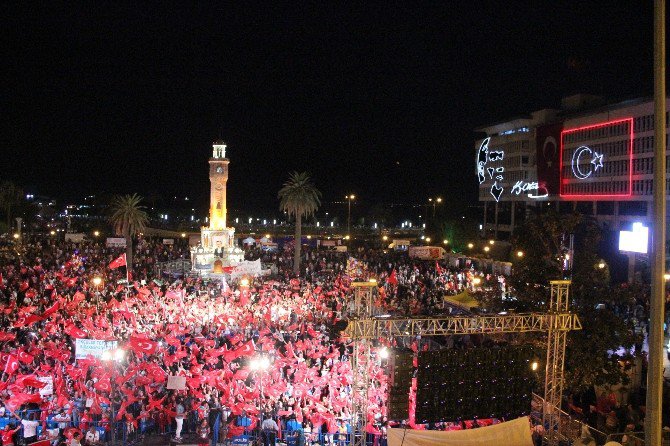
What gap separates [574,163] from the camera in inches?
2384

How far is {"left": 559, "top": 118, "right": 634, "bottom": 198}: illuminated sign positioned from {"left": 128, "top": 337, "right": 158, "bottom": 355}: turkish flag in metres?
46.3

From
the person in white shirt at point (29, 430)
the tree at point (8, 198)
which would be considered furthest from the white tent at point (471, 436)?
the tree at point (8, 198)

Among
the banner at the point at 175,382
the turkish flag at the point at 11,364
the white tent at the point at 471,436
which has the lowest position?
the white tent at the point at 471,436

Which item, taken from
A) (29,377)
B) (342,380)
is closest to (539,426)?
(342,380)

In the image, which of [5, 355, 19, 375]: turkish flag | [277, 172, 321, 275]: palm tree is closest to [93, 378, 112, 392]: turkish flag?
[5, 355, 19, 375]: turkish flag

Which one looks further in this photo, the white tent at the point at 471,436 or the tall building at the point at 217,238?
the tall building at the point at 217,238

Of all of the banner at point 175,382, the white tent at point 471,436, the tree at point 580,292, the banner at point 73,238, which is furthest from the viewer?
the banner at point 73,238

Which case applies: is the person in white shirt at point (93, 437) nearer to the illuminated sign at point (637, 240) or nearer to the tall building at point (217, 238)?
the tall building at point (217, 238)

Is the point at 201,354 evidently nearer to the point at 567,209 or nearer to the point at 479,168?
the point at 567,209

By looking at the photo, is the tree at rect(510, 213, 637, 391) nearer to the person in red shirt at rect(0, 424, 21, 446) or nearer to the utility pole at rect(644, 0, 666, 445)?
the utility pole at rect(644, 0, 666, 445)

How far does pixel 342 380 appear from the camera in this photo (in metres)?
17.5

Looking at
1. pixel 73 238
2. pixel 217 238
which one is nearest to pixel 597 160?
pixel 217 238

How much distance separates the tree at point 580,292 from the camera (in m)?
17.9

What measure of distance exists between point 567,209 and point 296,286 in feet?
131
